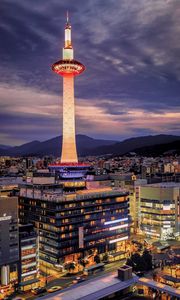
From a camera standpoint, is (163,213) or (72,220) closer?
(72,220)

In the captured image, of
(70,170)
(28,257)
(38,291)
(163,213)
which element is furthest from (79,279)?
(70,170)

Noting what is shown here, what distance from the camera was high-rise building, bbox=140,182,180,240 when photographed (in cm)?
5659

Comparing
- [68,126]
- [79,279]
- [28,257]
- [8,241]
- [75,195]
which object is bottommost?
[79,279]

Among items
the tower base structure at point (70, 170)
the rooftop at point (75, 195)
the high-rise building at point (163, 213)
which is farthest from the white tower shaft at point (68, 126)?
the high-rise building at point (163, 213)

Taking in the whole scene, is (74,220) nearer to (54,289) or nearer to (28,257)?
(28,257)

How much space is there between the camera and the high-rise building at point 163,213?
56594 mm

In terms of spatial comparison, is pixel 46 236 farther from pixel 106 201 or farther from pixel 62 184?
pixel 62 184

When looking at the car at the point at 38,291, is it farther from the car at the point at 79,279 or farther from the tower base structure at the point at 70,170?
the tower base structure at the point at 70,170

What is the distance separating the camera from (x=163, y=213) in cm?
5675

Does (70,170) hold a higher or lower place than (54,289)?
higher

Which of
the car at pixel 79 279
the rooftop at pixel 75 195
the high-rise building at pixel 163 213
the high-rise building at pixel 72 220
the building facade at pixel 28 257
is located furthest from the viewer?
the high-rise building at pixel 163 213

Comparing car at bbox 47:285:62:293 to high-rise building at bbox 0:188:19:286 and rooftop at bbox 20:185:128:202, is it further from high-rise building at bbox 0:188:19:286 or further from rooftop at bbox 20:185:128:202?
rooftop at bbox 20:185:128:202

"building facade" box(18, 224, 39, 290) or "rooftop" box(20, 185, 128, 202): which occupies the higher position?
"rooftop" box(20, 185, 128, 202)

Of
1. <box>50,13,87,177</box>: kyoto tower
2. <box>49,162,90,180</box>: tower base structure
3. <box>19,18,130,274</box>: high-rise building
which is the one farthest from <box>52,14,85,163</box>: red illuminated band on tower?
<box>19,18,130,274</box>: high-rise building
